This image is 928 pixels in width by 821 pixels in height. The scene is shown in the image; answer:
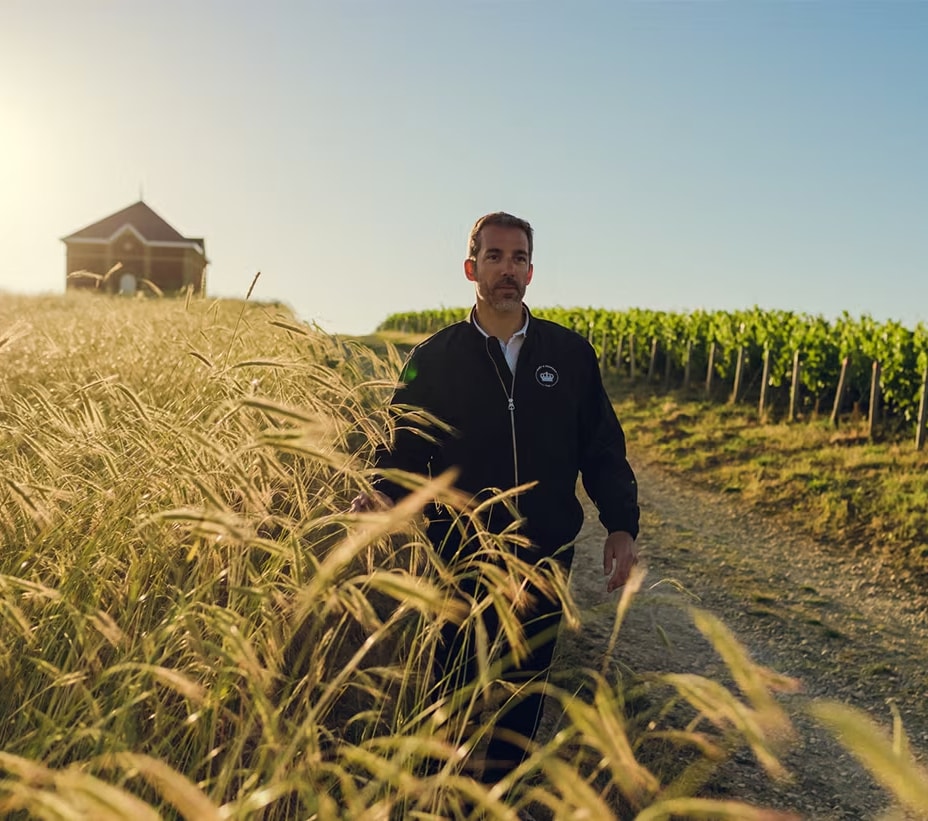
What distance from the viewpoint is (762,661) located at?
604 centimetres

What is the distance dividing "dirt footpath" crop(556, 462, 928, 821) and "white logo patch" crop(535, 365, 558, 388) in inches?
38.0

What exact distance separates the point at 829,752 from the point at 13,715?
4.01 m

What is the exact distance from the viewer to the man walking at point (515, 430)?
134 inches

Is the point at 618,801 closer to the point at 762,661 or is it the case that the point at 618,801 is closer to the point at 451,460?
the point at 451,460

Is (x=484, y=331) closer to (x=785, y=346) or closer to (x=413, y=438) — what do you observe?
(x=413, y=438)

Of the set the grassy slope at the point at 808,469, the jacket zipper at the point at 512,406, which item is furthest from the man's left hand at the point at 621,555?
the grassy slope at the point at 808,469

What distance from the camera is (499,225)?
11.7 feet

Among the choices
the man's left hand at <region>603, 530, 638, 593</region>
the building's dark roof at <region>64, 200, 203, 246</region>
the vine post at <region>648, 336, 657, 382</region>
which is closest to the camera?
the man's left hand at <region>603, 530, 638, 593</region>

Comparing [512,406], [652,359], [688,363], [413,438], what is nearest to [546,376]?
[512,406]

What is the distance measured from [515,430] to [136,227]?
52453 millimetres

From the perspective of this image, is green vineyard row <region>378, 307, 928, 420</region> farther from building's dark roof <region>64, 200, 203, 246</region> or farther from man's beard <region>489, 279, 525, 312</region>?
building's dark roof <region>64, 200, 203, 246</region>

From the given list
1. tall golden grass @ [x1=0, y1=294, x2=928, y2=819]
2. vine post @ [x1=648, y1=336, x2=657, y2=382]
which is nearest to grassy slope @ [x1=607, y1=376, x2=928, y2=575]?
vine post @ [x1=648, y1=336, x2=657, y2=382]

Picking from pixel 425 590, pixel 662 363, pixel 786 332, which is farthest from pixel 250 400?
pixel 662 363

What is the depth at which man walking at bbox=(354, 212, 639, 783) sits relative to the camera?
11.2 ft
